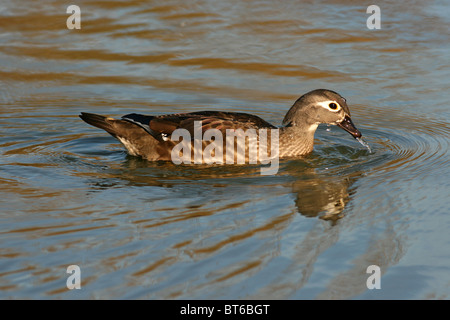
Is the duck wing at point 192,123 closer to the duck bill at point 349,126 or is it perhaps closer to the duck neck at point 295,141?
the duck neck at point 295,141

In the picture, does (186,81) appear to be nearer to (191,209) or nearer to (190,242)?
(191,209)

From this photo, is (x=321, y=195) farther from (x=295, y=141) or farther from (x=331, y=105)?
(x=331, y=105)

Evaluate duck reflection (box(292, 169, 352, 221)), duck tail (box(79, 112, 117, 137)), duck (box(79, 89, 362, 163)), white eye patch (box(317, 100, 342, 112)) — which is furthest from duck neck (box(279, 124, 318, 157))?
duck tail (box(79, 112, 117, 137))

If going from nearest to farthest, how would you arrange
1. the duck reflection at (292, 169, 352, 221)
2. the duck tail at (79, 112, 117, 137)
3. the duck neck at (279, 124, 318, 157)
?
1. the duck reflection at (292, 169, 352, 221)
2. the duck tail at (79, 112, 117, 137)
3. the duck neck at (279, 124, 318, 157)

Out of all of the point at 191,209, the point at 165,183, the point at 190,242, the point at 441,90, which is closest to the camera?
the point at 190,242

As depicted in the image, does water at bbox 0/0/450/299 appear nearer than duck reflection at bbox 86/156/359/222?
Yes

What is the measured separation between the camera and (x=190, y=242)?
648 centimetres

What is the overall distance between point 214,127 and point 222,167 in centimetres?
49

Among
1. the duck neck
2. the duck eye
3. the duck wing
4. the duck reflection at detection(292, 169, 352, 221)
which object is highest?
the duck eye

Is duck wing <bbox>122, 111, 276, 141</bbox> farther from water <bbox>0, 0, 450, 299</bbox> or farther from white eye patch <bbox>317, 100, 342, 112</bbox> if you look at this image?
white eye patch <bbox>317, 100, 342, 112</bbox>

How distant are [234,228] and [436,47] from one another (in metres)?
7.24

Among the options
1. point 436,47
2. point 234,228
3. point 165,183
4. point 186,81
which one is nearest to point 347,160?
point 165,183

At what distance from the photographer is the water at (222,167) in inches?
235

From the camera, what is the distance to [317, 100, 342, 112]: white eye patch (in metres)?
9.52
